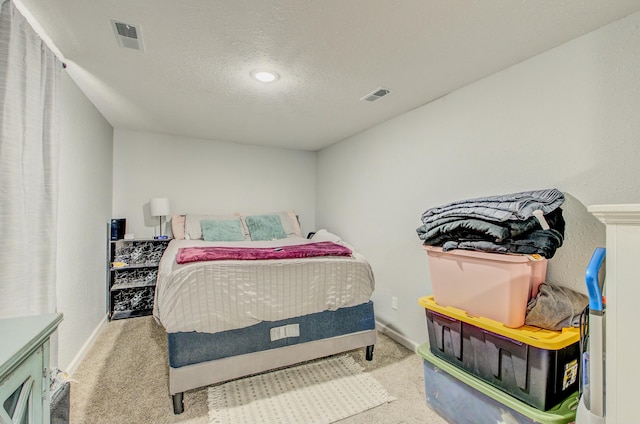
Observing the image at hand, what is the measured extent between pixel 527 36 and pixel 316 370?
2456mm

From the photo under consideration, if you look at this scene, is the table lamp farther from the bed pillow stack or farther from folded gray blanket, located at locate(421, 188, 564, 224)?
folded gray blanket, located at locate(421, 188, 564, 224)

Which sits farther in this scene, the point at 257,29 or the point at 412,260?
the point at 412,260

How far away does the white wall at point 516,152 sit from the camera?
4.50 feet

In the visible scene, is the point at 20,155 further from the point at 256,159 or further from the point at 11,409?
the point at 256,159

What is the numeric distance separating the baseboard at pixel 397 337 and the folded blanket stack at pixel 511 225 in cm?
122

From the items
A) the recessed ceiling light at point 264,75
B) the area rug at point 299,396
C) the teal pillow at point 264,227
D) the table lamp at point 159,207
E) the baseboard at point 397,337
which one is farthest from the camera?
the teal pillow at point 264,227

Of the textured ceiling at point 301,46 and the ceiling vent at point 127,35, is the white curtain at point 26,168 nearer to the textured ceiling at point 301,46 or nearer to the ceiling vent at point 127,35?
the textured ceiling at point 301,46

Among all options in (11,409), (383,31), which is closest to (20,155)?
(11,409)

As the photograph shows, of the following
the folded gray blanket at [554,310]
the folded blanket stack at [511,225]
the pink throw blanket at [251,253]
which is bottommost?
the folded gray blanket at [554,310]

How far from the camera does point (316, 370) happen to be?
2137 millimetres

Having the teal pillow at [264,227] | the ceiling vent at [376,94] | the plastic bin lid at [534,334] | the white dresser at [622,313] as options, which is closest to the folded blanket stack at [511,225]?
the plastic bin lid at [534,334]

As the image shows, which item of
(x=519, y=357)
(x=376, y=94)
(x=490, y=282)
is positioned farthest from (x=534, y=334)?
(x=376, y=94)

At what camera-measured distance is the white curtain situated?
1.22m

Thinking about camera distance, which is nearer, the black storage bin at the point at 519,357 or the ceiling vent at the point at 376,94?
the black storage bin at the point at 519,357
